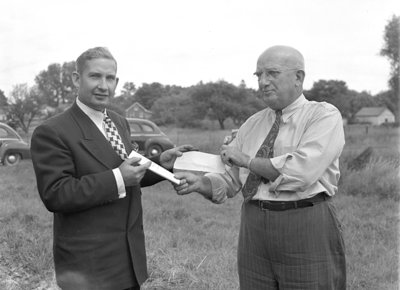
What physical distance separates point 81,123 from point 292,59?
125 cm

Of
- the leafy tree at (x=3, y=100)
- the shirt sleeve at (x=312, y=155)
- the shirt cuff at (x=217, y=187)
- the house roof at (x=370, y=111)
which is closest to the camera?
the shirt sleeve at (x=312, y=155)

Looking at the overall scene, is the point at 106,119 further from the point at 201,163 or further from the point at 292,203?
the point at 292,203

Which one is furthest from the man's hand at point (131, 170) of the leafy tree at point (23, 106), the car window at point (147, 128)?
the leafy tree at point (23, 106)

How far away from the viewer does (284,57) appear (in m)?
2.58

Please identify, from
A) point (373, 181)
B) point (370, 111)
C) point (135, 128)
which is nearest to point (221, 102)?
point (135, 128)

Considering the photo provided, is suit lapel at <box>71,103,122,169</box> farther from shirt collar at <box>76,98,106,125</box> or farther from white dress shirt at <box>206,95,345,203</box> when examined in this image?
white dress shirt at <box>206,95,345,203</box>

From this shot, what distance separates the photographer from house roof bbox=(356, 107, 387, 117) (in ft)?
236

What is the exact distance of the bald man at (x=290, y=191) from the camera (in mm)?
2494

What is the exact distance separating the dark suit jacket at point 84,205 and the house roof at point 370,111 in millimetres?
73382

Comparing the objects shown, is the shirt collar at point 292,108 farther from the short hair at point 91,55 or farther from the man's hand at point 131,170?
the short hair at point 91,55

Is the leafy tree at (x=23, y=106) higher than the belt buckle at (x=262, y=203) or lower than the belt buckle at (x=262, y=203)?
lower

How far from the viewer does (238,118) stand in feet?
135

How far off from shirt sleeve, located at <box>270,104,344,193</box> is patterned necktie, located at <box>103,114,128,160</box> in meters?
0.85

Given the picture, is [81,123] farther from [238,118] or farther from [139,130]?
[238,118]
